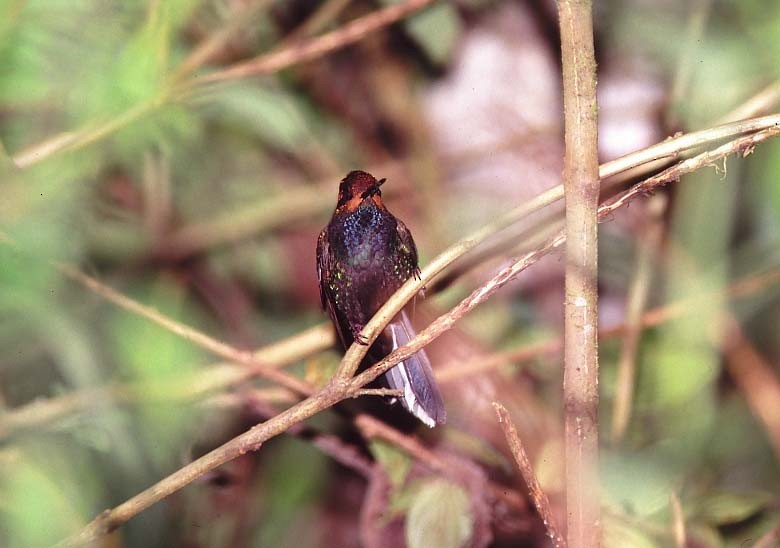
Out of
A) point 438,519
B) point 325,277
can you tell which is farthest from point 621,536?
point 325,277

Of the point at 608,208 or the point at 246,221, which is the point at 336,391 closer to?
the point at 608,208

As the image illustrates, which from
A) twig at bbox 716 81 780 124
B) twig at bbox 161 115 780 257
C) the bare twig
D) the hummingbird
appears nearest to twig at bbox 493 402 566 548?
the hummingbird

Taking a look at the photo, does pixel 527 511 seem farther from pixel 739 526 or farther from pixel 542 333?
pixel 542 333

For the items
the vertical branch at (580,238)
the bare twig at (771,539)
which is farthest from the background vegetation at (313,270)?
the vertical branch at (580,238)

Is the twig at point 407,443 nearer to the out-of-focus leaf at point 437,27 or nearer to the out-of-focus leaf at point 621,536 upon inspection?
the out-of-focus leaf at point 621,536

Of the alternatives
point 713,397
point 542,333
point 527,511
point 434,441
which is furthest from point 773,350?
point 434,441

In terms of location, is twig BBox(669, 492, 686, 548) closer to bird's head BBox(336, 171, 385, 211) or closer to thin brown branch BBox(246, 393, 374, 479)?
thin brown branch BBox(246, 393, 374, 479)
